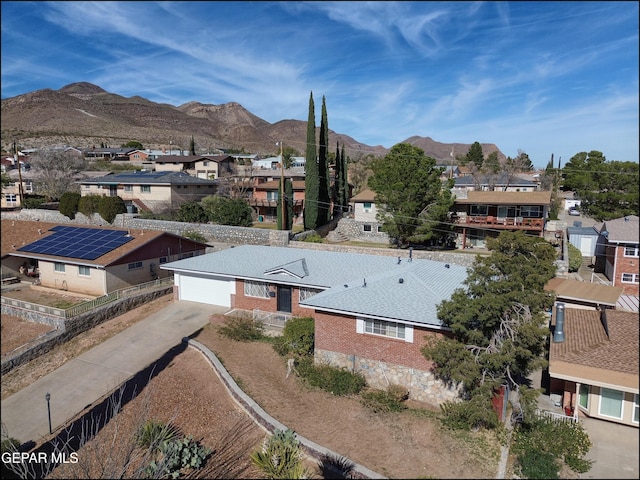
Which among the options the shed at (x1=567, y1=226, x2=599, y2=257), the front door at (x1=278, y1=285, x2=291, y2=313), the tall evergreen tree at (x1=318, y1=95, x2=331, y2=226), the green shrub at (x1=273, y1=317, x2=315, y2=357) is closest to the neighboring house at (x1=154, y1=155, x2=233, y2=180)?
the tall evergreen tree at (x1=318, y1=95, x2=331, y2=226)

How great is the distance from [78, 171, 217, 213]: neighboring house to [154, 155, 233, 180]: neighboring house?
57.0ft

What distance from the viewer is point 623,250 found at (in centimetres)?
553

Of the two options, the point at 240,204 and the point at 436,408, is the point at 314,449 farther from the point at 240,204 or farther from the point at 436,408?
the point at 240,204

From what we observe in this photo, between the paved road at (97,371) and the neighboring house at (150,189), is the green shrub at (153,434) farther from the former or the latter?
the neighboring house at (150,189)

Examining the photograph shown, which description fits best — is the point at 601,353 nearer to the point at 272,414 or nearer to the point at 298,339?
the point at 272,414

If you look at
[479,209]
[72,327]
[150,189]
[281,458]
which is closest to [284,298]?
[72,327]

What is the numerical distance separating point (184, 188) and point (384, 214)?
23.3m

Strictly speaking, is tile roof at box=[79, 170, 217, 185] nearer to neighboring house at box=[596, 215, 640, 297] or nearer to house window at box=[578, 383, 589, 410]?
house window at box=[578, 383, 589, 410]

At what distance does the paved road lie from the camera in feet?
40.1

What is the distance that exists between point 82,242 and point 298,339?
16344mm

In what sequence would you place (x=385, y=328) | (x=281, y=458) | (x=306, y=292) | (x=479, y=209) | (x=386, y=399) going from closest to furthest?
(x=281, y=458)
(x=386, y=399)
(x=385, y=328)
(x=306, y=292)
(x=479, y=209)

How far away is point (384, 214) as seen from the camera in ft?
104

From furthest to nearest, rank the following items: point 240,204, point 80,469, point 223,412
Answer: point 240,204, point 223,412, point 80,469

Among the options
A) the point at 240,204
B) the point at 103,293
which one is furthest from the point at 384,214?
the point at 103,293
